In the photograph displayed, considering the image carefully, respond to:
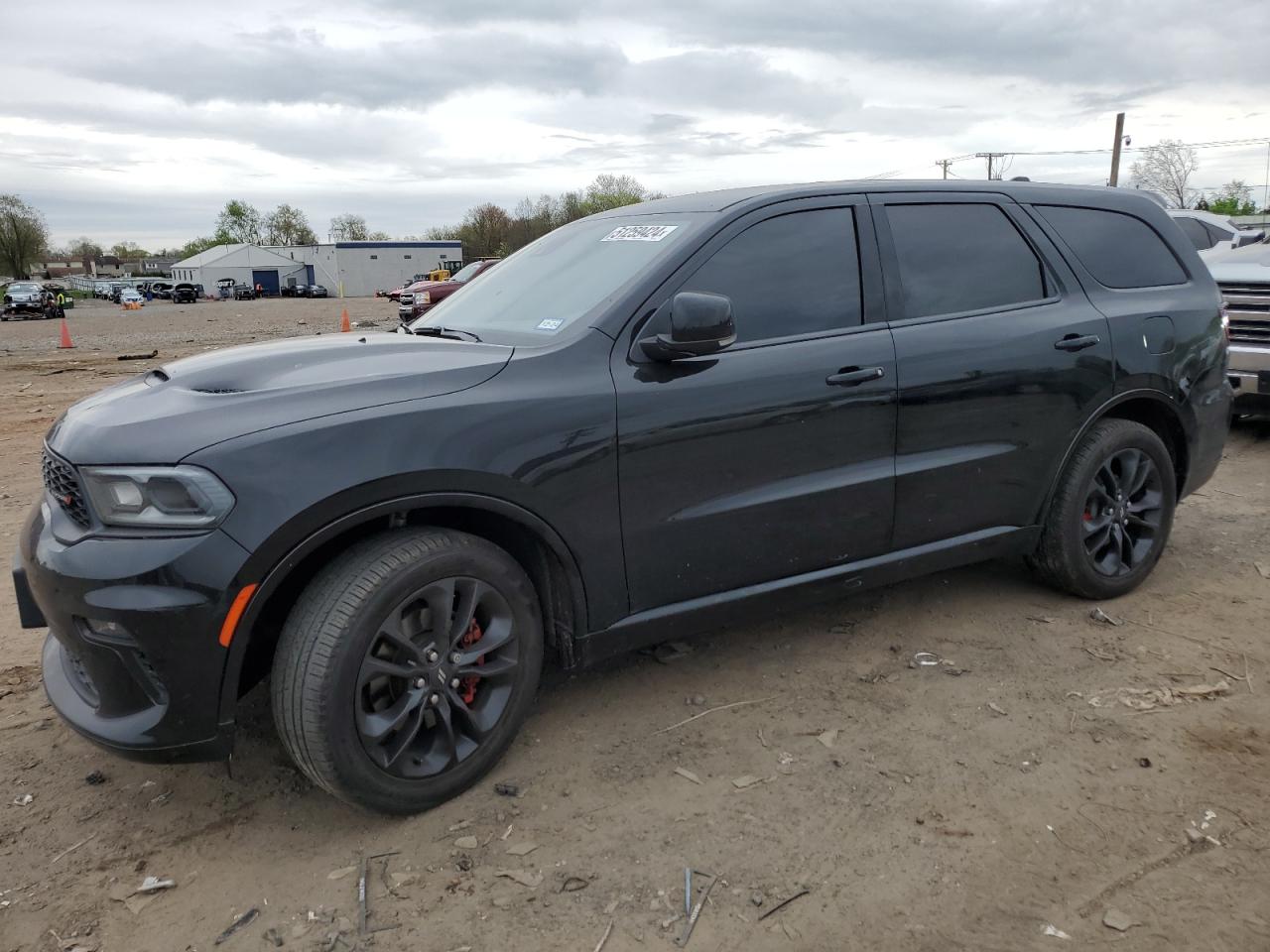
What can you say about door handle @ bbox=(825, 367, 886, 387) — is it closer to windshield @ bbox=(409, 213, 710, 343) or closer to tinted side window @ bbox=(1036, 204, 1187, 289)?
windshield @ bbox=(409, 213, 710, 343)

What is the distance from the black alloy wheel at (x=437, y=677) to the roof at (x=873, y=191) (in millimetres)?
1691

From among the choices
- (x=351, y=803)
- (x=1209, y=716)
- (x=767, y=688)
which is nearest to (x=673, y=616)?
(x=767, y=688)

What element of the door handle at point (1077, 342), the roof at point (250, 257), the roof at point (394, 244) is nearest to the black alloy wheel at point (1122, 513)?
the door handle at point (1077, 342)

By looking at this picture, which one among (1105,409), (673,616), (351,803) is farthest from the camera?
(1105,409)

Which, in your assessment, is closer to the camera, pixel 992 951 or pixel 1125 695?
pixel 992 951

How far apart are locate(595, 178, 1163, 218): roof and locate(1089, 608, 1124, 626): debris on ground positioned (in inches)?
71.6

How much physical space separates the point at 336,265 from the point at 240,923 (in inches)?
3181

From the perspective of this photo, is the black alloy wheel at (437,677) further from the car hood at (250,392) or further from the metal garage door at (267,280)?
the metal garage door at (267,280)

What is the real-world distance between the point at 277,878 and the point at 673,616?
140cm

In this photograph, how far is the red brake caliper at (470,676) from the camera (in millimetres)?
2945

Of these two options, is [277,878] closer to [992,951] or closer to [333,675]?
[333,675]

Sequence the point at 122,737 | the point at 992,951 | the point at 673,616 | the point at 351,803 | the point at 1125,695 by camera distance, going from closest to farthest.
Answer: the point at 992,951
the point at 122,737
the point at 351,803
the point at 673,616
the point at 1125,695

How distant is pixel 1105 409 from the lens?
13.8ft

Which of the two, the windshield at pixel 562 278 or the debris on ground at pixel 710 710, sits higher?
the windshield at pixel 562 278
